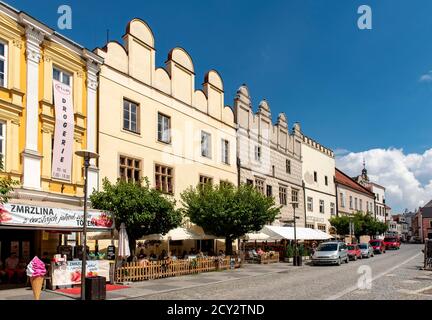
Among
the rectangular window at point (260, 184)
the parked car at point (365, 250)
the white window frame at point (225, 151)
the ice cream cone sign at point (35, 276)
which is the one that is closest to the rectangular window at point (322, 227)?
the parked car at point (365, 250)

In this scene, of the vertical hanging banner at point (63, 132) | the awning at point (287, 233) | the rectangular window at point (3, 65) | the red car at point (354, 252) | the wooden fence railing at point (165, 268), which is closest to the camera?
the rectangular window at point (3, 65)

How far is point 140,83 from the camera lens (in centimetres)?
2709

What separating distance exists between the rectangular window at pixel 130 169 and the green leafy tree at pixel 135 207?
3093 mm

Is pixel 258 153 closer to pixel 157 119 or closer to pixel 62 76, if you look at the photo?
pixel 157 119

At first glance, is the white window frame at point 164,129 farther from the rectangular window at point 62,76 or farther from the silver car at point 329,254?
the silver car at point 329,254

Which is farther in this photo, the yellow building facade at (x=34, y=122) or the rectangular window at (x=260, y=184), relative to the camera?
the rectangular window at (x=260, y=184)

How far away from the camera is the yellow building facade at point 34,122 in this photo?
19.1 m

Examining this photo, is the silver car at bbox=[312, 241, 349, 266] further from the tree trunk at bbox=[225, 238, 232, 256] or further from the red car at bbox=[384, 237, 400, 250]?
the red car at bbox=[384, 237, 400, 250]

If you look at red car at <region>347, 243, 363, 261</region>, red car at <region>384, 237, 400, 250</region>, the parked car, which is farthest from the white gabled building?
red car at <region>384, 237, 400, 250</region>

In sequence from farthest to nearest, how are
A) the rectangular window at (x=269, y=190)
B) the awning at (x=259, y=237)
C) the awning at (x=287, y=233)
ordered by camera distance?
the rectangular window at (x=269, y=190) → the awning at (x=287, y=233) → the awning at (x=259, y=237)

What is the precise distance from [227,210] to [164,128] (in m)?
6.77

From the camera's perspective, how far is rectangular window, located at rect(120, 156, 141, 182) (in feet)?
83.3

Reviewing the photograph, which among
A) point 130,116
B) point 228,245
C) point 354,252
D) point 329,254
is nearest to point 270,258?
point 329,254
